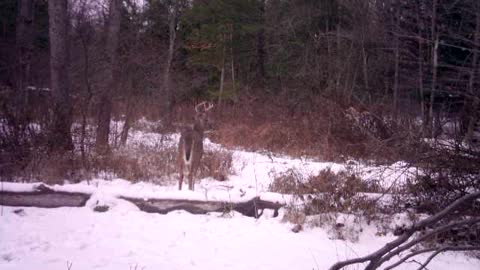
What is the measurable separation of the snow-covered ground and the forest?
0.35 feet

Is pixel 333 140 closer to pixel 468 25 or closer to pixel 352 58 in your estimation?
pixel 468 25

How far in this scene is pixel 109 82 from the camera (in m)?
11.1

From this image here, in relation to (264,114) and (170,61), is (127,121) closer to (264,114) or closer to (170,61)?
(170,61)

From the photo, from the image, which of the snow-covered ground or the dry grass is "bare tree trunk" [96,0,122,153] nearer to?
the snow-covered ground

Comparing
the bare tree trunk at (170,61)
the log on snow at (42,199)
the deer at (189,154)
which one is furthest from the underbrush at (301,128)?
the log on snow at (42,199)

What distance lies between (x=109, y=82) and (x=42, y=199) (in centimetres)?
511

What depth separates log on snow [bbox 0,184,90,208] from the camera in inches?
256

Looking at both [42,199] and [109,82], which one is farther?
[109,82]

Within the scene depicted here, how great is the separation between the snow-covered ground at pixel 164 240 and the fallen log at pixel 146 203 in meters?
0.09

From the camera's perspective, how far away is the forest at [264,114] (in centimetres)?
571

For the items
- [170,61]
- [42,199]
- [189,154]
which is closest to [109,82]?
[189,154]

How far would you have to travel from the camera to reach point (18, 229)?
559 cm

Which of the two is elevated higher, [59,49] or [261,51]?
[261,51]

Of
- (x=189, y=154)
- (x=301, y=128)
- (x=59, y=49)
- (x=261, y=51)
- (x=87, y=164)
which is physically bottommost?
(x=87, y=164)
